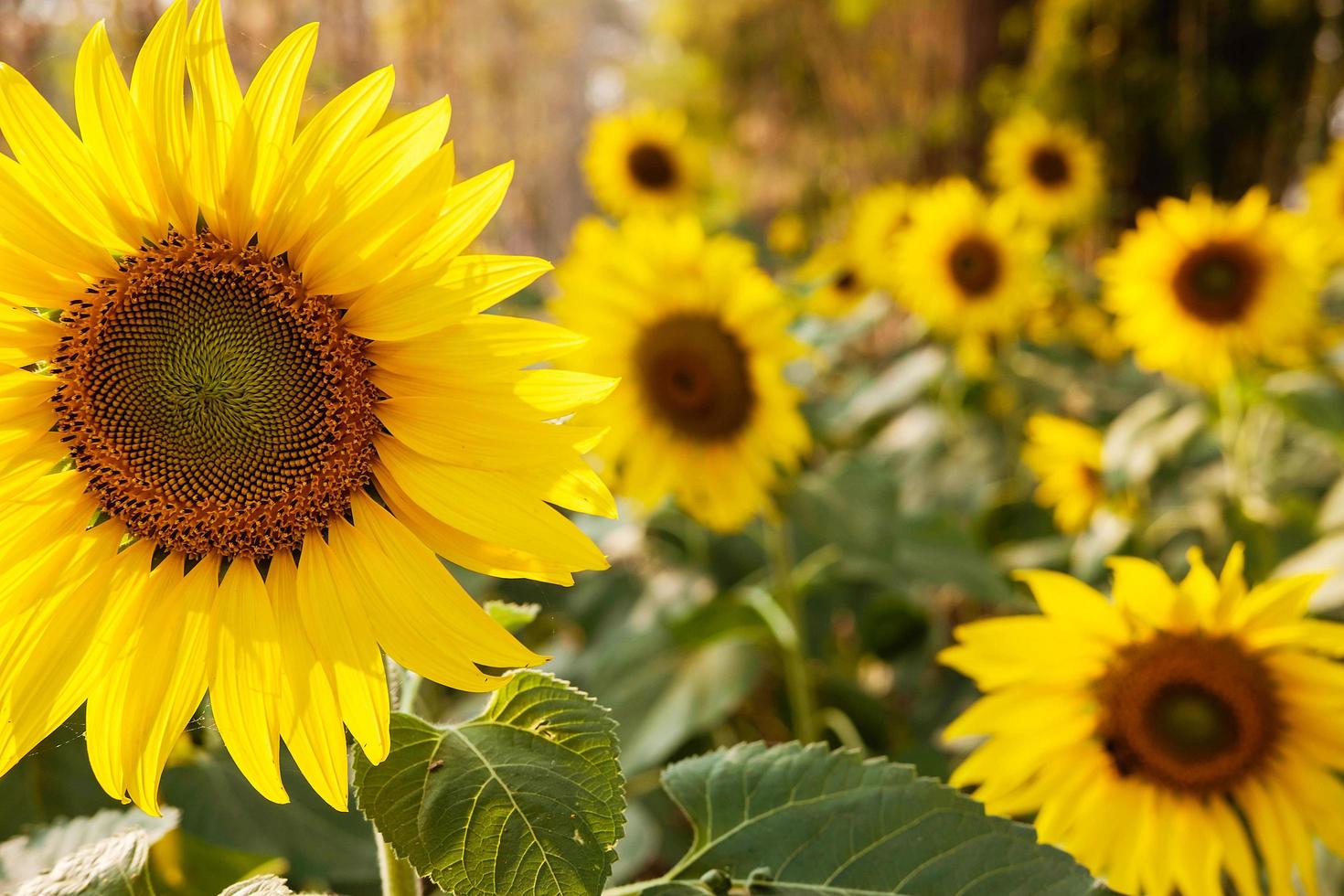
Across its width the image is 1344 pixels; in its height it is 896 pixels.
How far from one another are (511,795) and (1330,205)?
2.59m

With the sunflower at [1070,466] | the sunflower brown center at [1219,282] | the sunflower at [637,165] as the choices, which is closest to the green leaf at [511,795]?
the sunflower at [1070,466]

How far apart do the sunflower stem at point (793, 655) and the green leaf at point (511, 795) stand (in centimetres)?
90

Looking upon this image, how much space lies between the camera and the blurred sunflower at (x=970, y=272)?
258 centimetres

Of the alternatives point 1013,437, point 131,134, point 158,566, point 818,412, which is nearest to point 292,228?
point 131,134

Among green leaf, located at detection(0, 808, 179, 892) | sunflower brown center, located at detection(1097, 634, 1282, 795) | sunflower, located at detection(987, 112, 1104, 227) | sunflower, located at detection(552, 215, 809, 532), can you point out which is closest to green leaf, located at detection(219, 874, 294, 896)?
green leaf, located at detection(0, 808, 179, 892)

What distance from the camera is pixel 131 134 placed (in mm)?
557

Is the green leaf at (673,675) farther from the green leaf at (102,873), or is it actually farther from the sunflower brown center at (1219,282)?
the sunflower brown center at (1219,282)

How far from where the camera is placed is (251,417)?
0.63 meters

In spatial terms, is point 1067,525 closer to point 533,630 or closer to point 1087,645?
point 533,630

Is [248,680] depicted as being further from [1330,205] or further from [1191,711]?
[1330,205]

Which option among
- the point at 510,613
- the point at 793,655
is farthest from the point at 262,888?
the point at 793,655

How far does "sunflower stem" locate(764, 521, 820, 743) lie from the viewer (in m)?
1.51

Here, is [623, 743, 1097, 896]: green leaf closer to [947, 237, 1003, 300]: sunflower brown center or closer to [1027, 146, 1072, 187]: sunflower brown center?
[947, 237, 1003, 300]: sunflower brown center

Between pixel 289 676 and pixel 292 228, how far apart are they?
229 mm
